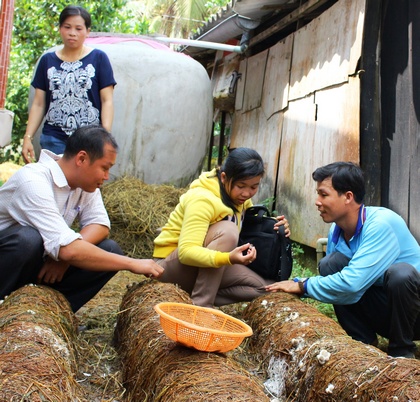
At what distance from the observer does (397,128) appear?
5.75 metres

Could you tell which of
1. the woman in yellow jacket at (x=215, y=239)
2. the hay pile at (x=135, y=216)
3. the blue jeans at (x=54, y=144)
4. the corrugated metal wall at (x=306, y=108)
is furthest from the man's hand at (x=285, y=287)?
the hay pile at (x=135, y=216)

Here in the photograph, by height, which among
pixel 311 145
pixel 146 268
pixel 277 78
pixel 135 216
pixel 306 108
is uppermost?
pixel 277 78

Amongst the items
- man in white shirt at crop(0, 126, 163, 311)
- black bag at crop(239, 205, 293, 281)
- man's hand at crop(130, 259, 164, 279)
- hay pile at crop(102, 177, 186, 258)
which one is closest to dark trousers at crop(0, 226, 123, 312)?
man in white shirt at crop(0, 126, 163, 311)

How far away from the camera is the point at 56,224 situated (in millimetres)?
3875

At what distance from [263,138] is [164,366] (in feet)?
20.9

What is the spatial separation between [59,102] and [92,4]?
7438mm

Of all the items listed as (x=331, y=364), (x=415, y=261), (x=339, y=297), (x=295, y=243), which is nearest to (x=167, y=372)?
(x=331, y=364)

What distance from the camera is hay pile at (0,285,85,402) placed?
2367 millimetres

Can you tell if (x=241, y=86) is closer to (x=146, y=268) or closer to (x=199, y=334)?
(x=146, y=268)

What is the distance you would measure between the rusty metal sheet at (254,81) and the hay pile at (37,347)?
245 inches

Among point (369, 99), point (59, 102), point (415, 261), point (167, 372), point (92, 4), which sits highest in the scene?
point (92, 4)

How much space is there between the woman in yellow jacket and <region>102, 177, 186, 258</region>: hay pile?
2.64 meters

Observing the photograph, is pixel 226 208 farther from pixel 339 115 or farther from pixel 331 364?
pixel 339 115

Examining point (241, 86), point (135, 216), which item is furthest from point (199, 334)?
point (241, 86)
